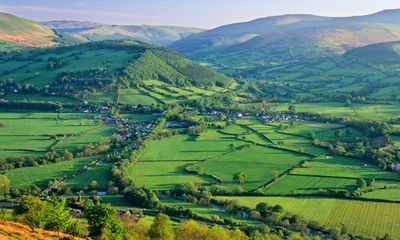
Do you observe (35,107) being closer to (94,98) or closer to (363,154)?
(94,98)

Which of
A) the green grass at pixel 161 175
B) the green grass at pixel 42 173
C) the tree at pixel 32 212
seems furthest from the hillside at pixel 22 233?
the green grass at pixel 42 173

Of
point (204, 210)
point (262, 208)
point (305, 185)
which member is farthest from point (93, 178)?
point (305, 185)

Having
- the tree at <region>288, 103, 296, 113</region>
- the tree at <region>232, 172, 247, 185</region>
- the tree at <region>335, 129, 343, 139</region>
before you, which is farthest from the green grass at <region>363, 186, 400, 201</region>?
the tree at <region>288, 103, 296, 113</region>

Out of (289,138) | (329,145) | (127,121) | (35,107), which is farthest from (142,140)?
(35,107)

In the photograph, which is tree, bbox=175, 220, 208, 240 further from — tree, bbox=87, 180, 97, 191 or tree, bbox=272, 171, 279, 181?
tree, bbox=272, 171, 279, 181

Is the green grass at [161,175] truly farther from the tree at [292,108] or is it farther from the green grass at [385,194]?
the tree at [292,108]

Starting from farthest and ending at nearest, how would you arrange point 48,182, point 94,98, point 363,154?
point 94,98, point 363,154, point 48,182
